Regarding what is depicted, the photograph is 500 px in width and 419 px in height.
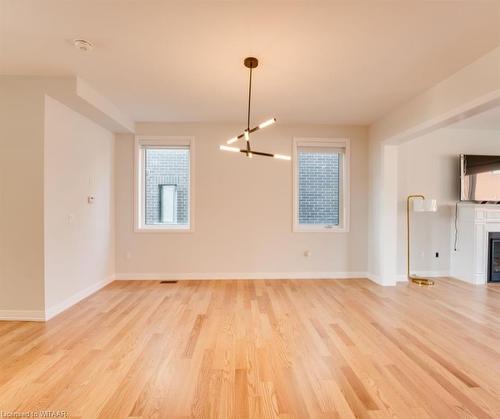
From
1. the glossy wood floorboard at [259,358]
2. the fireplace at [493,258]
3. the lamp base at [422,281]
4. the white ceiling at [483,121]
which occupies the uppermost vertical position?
the white ceiling at [483,121]

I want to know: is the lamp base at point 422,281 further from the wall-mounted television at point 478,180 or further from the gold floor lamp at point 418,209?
the wall-mounted television at point 478,180

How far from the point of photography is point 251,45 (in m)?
2.36

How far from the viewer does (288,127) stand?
474cm

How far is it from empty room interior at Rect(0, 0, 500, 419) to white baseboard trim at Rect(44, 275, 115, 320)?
0.17 ft

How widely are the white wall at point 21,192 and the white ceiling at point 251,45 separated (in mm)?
338

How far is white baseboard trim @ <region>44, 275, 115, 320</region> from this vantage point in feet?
10.1

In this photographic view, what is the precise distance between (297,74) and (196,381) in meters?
3.11

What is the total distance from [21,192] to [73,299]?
5.03 feet

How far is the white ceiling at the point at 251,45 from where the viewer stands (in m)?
1.95

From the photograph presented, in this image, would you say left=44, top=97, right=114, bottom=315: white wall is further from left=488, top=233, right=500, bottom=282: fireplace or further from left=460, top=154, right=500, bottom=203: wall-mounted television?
left=488, top=233, right=500, bottom=282: fireplace

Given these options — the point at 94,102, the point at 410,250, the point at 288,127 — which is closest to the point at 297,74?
the point at 288,127

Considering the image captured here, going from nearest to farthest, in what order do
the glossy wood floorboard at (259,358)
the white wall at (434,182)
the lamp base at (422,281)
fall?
the glossy wood floorboard at (259,358), the lamp base at (422,281), the white wall at (434,182)

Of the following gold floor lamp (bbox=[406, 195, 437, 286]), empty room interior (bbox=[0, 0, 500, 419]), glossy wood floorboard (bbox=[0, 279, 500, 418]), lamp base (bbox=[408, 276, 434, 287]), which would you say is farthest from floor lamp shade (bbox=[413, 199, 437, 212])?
glossy wood floorboard (bbox=[0, 279, 500, 418])

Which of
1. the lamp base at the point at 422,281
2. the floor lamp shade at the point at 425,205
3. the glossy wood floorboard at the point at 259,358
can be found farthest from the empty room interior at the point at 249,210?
the floor lamp shade at the point at 425,205
